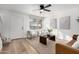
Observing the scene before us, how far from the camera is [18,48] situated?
6.54 feet

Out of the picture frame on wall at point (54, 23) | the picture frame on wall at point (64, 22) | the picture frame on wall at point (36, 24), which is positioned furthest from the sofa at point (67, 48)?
the picture frame on wall at point (36, 24)

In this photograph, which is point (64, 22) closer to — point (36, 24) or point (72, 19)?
point (72, 19)

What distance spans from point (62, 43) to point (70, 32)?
29 cm

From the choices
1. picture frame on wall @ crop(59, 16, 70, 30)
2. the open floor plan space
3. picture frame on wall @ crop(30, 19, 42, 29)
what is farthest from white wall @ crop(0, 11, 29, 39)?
picture frame on wall @ crop(59, 16, 70, 30)

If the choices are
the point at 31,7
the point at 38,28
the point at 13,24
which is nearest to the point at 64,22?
the point at 38,28

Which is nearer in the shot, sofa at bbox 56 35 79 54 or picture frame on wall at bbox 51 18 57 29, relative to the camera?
sofa at bbox 56 35 79 54

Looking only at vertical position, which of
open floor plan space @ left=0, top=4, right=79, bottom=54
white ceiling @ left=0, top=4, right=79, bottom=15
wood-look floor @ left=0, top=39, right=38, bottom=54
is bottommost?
wood-look floor @ left=0, top=39, right=38, bottom=54

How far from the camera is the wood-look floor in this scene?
194 centimetres

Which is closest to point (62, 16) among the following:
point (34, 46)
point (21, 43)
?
point (34, 46)

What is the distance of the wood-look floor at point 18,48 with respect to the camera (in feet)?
6.38

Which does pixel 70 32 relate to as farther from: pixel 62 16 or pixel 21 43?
pixel 21 43

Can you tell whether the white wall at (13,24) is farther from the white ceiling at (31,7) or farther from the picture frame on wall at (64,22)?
the picture frame on wall at (64,22)

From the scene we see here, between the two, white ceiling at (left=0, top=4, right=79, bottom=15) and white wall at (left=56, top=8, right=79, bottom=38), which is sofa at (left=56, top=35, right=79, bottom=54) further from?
white ceiling at (left=0, top=4, right=79, bottom=15)
